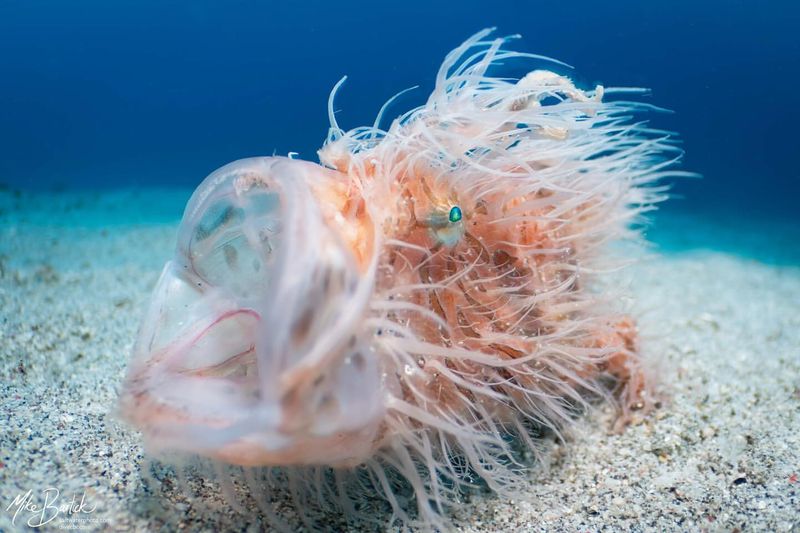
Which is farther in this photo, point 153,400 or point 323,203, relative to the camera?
point 323,203

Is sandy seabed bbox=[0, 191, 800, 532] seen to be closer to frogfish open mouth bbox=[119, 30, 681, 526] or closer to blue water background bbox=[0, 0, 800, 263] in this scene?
frogfish open mouth bbox=[119, 30, 681, 526]

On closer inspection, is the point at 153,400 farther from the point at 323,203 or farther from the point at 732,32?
the point at 732,32

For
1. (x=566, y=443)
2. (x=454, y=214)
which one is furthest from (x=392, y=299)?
(x=566, y=443)

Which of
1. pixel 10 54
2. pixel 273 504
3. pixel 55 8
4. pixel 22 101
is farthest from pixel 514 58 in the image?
pixel 55 8
